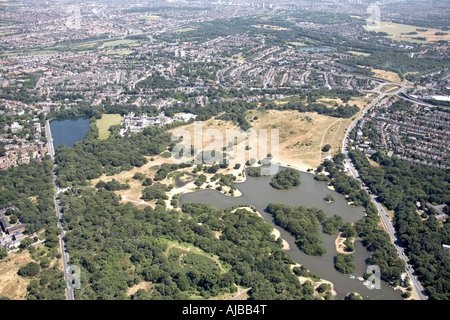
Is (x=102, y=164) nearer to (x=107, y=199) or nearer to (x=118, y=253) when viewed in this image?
(x=107, y=199)

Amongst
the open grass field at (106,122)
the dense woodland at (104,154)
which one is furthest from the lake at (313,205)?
the open grass field at (106,122)

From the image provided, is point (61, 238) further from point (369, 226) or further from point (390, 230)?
point (390, 230)

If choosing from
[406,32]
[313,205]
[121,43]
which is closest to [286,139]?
[313,205]

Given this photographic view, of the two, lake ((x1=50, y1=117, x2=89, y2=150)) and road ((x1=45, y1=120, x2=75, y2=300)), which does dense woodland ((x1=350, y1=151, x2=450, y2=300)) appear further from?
lake ((x1=50, y1=117, x2=89, y2=150))

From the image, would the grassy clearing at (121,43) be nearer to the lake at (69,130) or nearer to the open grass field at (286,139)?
the lake at (69,130)

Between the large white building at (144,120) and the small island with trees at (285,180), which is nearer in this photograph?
the small island with trees at (285,180)

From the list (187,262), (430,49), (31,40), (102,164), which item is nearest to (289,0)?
(430,49)
